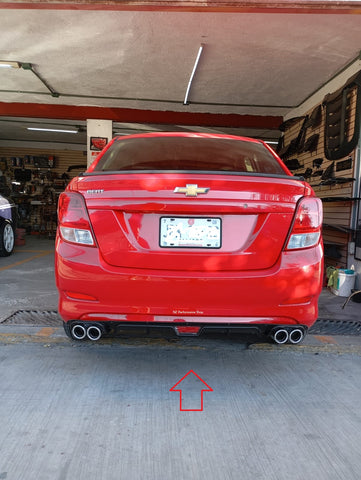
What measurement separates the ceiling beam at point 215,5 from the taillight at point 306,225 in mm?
2547

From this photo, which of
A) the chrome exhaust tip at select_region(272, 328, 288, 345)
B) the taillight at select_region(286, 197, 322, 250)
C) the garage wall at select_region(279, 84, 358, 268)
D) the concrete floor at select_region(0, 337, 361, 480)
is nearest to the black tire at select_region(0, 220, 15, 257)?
the concrete floor at select_region(0, 337, 361, 480)

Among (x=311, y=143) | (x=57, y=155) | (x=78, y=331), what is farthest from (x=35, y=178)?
(x=78, y=331)

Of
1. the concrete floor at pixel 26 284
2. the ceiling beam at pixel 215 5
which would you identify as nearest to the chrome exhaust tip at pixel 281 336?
the concrete floor at pixel 26 284

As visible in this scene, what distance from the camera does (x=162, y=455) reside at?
157 cm

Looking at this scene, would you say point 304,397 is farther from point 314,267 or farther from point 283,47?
point 283,47

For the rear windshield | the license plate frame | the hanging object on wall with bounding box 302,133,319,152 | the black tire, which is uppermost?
the hanging object on wall with bounding box 302,133,319,152

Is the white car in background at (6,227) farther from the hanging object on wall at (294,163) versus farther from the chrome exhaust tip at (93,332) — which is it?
the hanging object on wall at (294,163)

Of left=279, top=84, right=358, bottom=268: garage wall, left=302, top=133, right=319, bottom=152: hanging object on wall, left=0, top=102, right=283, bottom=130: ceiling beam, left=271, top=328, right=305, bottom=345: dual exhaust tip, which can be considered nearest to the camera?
left=271, top=328, right=305, bottom=345: dual exhaust tip

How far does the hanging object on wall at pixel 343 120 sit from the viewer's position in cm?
523

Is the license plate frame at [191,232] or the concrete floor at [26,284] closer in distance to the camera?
the license plate frame at [191,232]

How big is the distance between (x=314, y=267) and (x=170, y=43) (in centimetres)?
467

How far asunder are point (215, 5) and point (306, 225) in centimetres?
272

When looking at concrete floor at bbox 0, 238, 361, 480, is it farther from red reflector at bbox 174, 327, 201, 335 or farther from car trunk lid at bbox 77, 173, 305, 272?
car trunk lid at bbox 77, 173, 305, 272

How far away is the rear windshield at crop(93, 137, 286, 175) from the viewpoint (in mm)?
2684
